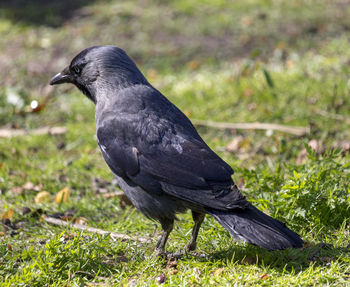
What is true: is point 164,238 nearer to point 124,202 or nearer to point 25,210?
point 124,202

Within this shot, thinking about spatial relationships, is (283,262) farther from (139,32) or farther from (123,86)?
(139,32)

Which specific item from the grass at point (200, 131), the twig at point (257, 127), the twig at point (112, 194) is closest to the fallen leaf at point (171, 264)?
the grass at point (200, 131)

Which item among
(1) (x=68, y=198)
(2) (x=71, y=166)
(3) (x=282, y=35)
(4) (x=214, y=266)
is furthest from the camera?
(3) (x=282, y=35)

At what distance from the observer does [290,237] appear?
2.93 m

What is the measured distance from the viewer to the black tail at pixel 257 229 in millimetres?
2865

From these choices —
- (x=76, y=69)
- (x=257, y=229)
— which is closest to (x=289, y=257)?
(x=257, y=229)

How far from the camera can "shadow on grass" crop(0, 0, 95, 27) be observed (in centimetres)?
973

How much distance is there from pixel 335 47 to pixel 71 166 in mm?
4243

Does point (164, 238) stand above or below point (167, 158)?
below

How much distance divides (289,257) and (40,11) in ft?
27.7

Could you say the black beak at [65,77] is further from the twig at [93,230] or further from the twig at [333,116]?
the twig at [333,116]

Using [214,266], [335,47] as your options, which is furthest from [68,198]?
[335,47]

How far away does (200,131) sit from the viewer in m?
5.91

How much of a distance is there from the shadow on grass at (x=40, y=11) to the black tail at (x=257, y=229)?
7485 millimetres
